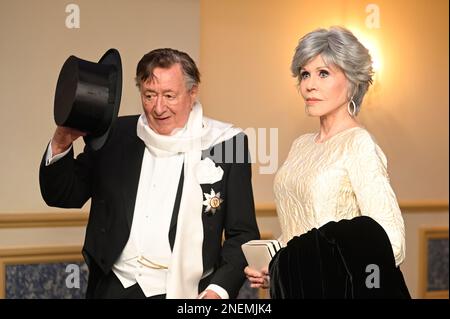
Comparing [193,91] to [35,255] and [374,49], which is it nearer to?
[35,255]

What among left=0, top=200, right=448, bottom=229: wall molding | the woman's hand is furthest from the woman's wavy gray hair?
left=0, top=200, right=448, bottom=229: wall molding

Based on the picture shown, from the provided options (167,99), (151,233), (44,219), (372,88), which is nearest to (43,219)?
(44,219)

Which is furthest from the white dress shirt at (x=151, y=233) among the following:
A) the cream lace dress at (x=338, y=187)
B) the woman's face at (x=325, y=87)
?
the woman's face at (x=325, y=87)

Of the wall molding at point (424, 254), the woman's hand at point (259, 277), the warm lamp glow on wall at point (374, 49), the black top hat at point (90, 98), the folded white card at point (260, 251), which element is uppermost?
the warm lamp glow on wall at point (374, 49)

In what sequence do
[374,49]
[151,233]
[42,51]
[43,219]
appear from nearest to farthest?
[151,233] → [42,51] → [43,219] → [374,49]

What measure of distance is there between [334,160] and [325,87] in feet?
0.71

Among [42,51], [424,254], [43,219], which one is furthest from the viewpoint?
[424,254]

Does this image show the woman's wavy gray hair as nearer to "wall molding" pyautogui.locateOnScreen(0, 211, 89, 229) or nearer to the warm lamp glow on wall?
"wall molding" pyautogui.locateOnScreen(0, 211, 89, 229)

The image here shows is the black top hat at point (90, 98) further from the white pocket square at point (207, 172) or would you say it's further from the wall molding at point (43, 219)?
the wall molding at point (43, 219)

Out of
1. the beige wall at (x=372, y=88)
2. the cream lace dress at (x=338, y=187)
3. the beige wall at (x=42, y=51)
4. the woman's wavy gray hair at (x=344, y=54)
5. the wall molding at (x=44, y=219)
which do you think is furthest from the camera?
the beige wall at (x=372, y=88)

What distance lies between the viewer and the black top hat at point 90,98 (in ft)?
8.41

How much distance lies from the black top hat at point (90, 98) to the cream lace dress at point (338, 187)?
0.54m

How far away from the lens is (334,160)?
7.98 feet
